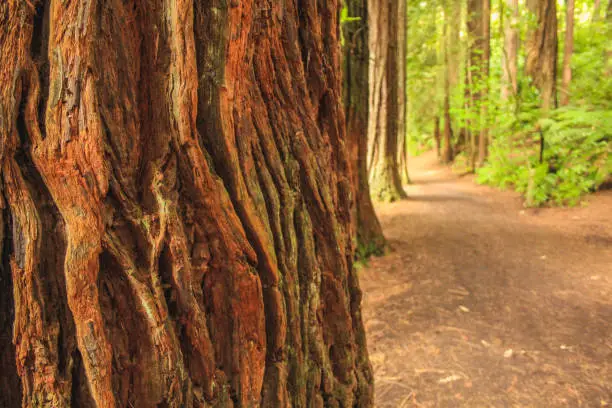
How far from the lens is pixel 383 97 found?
8406 mm

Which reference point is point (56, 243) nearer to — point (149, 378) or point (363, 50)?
point (149, 378)

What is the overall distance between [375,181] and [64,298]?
8539mm

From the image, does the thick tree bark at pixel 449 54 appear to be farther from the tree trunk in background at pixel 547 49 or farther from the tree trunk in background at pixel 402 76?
the tree trunk in background at pixel 547 49

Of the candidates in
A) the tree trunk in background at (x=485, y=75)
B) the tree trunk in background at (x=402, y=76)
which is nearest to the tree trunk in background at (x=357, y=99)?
the tree trunk in background at (x=402, y=76)

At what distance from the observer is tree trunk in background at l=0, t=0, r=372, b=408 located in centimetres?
122

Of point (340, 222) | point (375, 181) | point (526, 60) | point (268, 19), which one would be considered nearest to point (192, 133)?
point (268, 19)

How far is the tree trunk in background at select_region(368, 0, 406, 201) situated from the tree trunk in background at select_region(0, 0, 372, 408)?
6.65 meters

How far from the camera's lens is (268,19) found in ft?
5.28

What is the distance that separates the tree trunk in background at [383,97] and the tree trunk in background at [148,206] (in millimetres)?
6650

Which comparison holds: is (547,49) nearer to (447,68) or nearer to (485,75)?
(485,75)

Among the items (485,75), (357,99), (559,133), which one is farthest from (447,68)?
(357,99)

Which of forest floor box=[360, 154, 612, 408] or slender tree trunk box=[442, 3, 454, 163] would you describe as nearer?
forest floor box=[360, 154, 612, 408]

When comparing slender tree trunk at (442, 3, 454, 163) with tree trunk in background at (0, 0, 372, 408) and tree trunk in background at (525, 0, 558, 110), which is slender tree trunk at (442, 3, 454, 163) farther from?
tree trunk in background at (0, 0, 372, 408)

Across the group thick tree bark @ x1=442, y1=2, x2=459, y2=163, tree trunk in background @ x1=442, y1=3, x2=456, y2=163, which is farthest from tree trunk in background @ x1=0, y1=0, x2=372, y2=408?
tree trunk in background @ x1=442, y1=3, x2=456, y2=163
